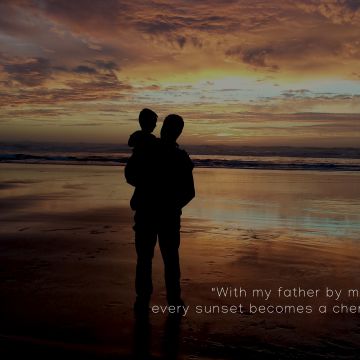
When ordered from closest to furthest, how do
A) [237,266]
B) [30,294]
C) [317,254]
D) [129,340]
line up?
[129,340], [30,294], [237,266], [317,254]

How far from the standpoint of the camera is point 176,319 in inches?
178

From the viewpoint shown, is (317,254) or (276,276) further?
(317,254)

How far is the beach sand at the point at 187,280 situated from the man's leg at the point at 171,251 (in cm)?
26

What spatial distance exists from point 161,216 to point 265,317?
1.44 m

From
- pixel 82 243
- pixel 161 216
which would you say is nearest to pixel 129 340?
pixel 161 216

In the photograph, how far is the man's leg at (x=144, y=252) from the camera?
4.73 m

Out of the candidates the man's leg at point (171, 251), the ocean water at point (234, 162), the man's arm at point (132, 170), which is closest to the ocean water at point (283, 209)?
the man's leg at point (171, 251)

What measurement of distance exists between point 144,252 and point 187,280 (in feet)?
3.96

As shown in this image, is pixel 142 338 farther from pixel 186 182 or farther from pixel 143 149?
pixel 143 149

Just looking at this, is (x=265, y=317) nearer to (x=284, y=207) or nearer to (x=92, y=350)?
(x=92, y=350)

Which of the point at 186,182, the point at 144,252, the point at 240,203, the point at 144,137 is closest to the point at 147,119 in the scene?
the point at 144,137

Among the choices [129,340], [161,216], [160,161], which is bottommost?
[129,340]

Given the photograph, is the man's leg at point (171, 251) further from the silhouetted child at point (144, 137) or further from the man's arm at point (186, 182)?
the silhouetted child at point (144, 137)

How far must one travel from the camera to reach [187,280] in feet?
19.0
